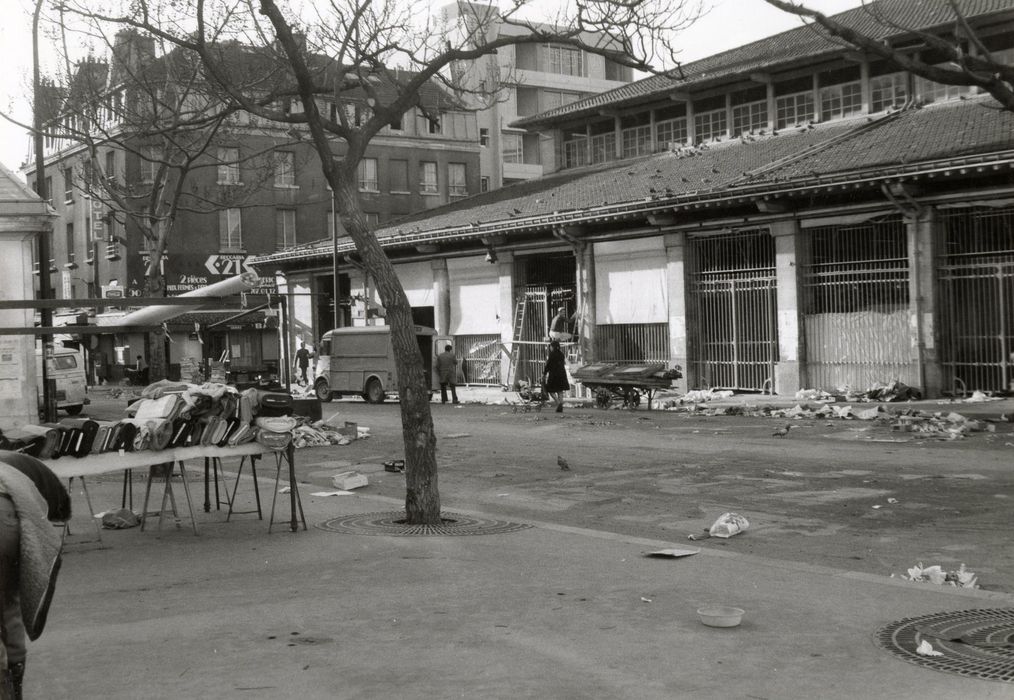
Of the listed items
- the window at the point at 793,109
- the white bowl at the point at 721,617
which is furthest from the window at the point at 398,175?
the white bowl at the point at 721,617

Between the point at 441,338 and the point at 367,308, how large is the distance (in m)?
5.40

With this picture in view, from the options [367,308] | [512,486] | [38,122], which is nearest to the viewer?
[512,486]

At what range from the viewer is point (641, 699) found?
4703 mm

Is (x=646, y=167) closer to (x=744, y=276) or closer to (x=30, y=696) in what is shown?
(x=744, y=276)

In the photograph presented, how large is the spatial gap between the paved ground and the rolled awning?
5.83 feet

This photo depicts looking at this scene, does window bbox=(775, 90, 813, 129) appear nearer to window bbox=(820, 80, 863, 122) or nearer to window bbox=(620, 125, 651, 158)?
window bbox=(820, 80, 863, 122)

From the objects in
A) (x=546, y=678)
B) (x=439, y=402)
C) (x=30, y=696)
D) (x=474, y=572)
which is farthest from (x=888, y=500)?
(x=439, y=402)

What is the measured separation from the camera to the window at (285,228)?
193 feet

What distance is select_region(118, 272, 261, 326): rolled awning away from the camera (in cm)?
794

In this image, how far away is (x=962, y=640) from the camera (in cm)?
558

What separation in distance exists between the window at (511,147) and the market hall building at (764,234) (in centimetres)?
2979

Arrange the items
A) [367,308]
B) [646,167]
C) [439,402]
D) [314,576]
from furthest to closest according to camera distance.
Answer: [367,308]
[646,167]
[439,402]
[314,576]

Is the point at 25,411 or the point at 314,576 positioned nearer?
the point at 314,576

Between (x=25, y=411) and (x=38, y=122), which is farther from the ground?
(x=38, y=122)
